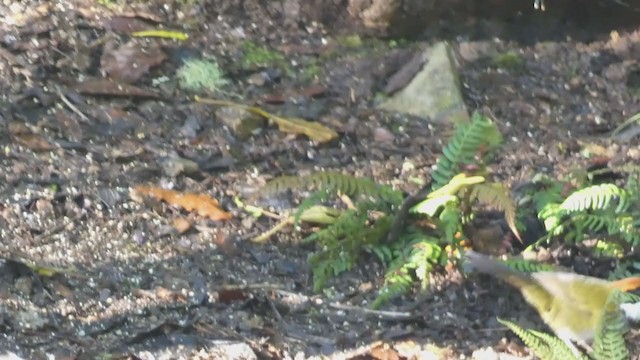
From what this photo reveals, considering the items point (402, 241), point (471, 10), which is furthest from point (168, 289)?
point (471, 10)

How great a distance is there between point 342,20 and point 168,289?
275 centimetres

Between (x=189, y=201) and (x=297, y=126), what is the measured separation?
0.89 metres

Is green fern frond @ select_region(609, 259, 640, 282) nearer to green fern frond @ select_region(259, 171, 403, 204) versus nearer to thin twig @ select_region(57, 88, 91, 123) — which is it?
green fern frond @ select_region(259, 171, 403, 204)

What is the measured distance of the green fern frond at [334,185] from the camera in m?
3.49

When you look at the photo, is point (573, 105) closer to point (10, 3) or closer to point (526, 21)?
point (526, 21)

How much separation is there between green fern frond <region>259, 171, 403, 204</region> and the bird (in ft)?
1.51

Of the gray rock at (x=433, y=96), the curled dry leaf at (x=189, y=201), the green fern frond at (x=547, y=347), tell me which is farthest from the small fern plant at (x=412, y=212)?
the gray rock at (x=433, y=96)

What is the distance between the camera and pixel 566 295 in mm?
3344

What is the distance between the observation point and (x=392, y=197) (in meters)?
3.81

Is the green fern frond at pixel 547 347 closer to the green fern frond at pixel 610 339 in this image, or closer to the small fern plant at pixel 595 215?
the green fern frond at pixel 610 339

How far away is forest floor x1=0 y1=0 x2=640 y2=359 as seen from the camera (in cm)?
329

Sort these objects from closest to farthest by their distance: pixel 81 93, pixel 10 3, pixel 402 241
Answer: pixel 402 241 → pixel 81 93 → pixel 10 3

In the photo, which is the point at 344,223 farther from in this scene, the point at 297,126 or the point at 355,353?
the point at 297,126

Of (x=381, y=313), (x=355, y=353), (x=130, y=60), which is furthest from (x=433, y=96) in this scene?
(x=355, y=353)
